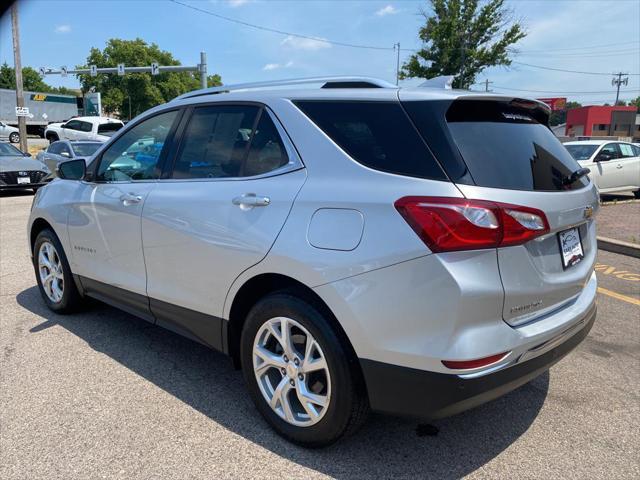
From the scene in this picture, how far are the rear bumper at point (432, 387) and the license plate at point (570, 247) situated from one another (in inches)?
19.1

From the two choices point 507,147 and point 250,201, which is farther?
point 250,201

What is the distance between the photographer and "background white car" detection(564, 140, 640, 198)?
42.7 feet

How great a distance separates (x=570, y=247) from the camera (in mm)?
2545

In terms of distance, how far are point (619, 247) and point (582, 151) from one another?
6.83 metres

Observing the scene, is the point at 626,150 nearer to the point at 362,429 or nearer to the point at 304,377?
the point at 362,429

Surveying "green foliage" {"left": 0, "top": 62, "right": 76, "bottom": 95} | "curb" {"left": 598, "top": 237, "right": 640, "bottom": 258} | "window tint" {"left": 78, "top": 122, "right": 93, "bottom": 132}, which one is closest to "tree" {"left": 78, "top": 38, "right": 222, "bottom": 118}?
"green foliage" {"left": 0, "top": 62, "right": 76, "bottom": 95}

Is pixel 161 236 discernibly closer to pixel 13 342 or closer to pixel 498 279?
pixel 13 342

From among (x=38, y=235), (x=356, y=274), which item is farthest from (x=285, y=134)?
(x=38, y=235)

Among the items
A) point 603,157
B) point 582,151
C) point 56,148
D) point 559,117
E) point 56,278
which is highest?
point 559,117

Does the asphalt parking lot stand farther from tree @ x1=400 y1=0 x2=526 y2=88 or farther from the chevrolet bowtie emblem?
tree @ x1=400 y1=0 x2=526 y2=88

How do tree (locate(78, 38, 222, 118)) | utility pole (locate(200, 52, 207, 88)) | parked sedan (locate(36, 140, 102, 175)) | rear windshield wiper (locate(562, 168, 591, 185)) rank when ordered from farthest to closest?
tree (locate(78, 38, 222, 118)), utility pole (locate(200, 52, 207, 88)), parked sedan (locate(36, 140, 102, 175)), rear windshield wiper (locate(562, 168, 591, 185))

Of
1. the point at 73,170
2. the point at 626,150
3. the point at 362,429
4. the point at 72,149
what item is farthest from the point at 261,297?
the point at 626,150

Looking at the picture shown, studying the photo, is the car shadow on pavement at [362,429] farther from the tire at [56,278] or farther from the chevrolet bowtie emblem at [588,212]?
the chevrolet bowtie emblem at [588,212]

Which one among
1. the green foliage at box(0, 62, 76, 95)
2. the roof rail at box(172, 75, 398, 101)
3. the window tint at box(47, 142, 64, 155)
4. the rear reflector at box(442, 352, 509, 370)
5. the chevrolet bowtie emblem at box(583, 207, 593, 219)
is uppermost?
the green foliage at box(0, 62, 76, 95)
